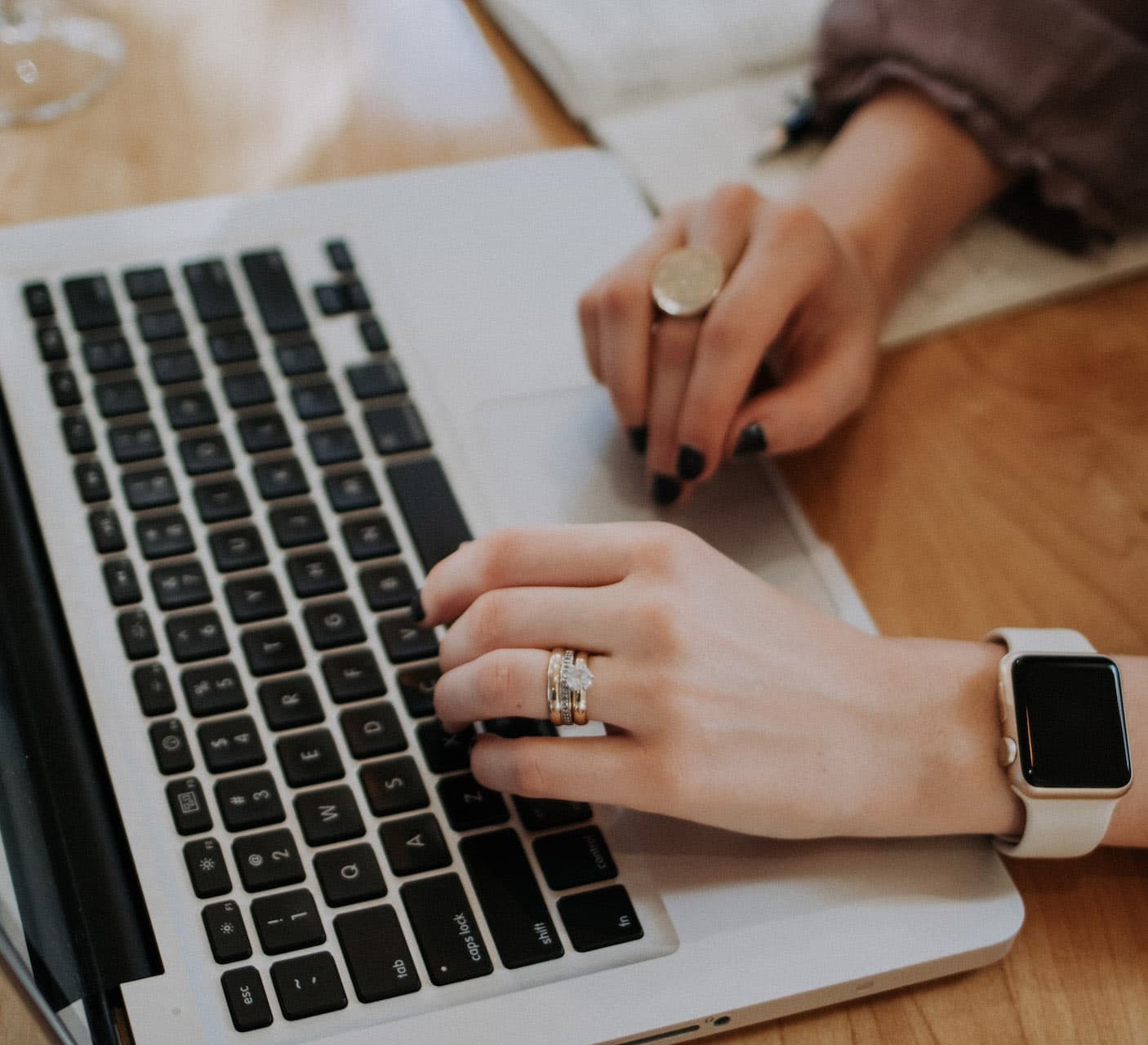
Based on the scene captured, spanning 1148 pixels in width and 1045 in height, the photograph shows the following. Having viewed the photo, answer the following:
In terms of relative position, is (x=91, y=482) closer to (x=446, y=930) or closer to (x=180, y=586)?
(x=180, y=586)

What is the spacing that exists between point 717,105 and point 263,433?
41 centimetres

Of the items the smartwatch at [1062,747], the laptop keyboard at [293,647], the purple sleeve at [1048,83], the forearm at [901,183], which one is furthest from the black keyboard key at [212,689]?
the purple sleeve at [1048,83]

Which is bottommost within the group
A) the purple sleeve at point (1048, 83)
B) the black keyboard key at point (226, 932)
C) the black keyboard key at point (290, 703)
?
the black keyboard key at point (226, 932)

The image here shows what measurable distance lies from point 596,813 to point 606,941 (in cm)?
5

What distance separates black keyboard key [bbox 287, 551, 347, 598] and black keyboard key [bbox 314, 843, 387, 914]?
12cm

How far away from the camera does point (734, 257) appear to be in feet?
2.00

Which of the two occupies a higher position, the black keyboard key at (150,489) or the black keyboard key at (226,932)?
the black keyboard key at (150,489)

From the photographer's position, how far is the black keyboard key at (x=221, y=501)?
1.76 ft

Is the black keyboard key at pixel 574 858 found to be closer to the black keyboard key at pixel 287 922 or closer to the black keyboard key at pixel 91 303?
the black keyboard key at pixel 287 922

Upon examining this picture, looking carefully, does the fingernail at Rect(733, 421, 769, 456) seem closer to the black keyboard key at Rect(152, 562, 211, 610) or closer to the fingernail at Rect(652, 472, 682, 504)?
the fingernail at Rect(652, 472, 682, 504)

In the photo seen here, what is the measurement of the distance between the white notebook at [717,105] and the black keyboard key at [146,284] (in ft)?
0.98

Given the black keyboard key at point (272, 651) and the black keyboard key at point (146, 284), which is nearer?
the black keyboard key at point (272, 651)

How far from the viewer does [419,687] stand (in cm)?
50

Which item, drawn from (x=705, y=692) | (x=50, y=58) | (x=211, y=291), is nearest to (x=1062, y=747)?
(x=705, y=692)
